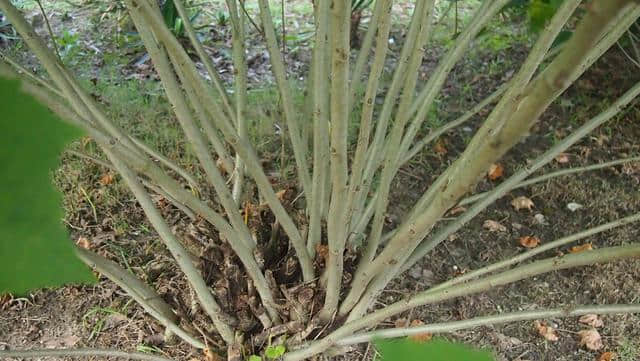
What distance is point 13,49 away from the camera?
282 centimetres

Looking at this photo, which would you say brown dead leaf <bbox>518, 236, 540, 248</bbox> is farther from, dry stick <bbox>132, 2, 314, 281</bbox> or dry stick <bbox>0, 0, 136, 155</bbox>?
dry stick <bbox>0, 0, 136, 155</bbox>

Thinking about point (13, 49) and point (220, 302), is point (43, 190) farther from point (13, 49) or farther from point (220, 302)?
point (13, 49)

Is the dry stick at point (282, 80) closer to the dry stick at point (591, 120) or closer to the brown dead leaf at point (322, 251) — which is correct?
the brown dead leaf at point (322, 251)

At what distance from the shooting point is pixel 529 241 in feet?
7.09

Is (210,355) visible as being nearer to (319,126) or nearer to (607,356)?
(319,126)

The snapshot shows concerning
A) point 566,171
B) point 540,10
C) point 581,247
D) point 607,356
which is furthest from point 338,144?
point 540,10

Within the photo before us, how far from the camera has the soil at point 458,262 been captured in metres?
1.70

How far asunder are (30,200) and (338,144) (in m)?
0.71

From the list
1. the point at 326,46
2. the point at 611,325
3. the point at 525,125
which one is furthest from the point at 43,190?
the point at 611,325

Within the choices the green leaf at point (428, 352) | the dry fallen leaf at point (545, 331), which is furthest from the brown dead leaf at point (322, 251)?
the green leaf at point (428, 352)

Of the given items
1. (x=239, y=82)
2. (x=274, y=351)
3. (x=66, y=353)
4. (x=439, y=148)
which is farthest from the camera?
(x=439, y=148)

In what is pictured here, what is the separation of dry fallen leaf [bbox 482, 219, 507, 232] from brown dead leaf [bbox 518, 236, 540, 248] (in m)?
0.07

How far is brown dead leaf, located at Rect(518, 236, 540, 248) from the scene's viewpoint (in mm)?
2146

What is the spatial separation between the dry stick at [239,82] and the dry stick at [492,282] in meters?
0.49
